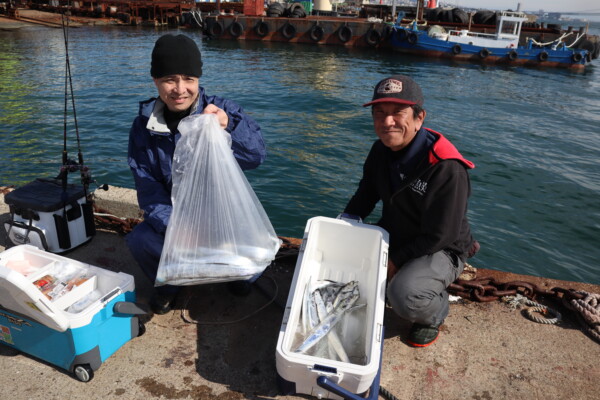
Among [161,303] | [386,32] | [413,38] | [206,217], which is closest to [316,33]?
[386,32]

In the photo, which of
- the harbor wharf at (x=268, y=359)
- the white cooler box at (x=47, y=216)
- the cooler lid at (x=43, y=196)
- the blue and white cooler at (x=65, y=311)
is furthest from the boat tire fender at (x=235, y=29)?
the blue and white cooler at (x=65, y=311)

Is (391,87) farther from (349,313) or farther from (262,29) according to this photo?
(262,29)

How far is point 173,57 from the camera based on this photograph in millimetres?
2549

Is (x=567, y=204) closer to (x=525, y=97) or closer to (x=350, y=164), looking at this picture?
(x=350, y=164)

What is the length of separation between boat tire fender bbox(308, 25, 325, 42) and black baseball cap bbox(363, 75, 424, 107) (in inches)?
1123

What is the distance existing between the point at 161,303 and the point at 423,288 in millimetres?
1747

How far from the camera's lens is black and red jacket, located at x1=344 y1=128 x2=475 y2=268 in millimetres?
2502

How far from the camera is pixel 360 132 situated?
36.7 ft

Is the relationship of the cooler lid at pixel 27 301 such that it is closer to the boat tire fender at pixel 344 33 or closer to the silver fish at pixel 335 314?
the silver fish at pixel 335 314

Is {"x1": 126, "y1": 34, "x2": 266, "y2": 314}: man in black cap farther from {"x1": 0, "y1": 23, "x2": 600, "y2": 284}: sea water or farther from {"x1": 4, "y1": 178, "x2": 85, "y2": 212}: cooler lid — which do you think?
{"x1": 0, "y1": 23, "x2": 600, "y2": 284}: sea water

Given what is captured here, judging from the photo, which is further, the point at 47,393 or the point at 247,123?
the point at 247,123

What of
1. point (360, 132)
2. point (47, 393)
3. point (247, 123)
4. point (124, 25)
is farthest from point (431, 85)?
point (124, 25)

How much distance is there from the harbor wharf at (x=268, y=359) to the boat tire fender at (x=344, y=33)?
2823 cm

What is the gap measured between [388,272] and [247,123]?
4.44ft
